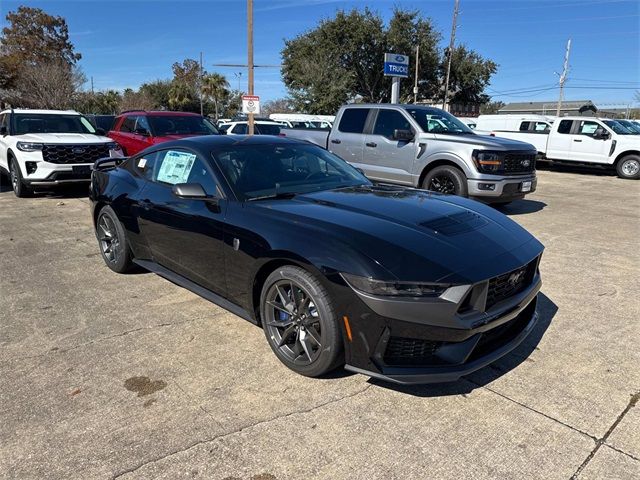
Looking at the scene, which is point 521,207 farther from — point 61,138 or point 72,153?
point 61,138

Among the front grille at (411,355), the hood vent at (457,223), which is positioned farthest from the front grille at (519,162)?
the front grille at (411,355)

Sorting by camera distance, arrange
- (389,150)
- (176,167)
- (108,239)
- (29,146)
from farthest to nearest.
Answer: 1. (29,146)
2. (389,150)
3. (108,239)
4. (176,167)

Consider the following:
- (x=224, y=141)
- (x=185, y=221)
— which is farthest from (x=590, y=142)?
(x=185, y=221)

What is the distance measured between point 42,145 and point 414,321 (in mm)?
8873

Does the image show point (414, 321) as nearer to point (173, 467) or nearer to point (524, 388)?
point (524, 388)

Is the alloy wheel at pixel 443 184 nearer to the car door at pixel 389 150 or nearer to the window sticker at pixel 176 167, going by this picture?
the car door at pixel 389 150

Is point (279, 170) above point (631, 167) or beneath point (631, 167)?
above

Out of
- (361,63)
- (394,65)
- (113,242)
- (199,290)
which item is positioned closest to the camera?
(199,290)

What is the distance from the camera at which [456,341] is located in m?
2.64

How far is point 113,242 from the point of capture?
5121 mm

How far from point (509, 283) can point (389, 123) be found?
21.7 ft

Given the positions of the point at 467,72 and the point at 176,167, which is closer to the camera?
the point at 176,167

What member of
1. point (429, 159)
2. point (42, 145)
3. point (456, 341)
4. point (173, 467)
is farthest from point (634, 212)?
point (42, 145)

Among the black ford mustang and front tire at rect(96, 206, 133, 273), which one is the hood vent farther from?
front tire at rect(96, 206, 133, 273)
